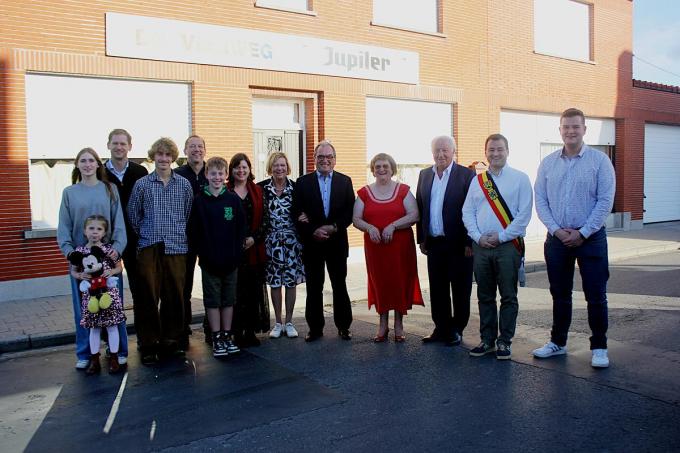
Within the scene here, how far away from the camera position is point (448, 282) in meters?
6.85

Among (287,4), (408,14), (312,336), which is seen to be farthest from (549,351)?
(408,14)

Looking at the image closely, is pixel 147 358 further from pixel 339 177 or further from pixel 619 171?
pixel 619 171

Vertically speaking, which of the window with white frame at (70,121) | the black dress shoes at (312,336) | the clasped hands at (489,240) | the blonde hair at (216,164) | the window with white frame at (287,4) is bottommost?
the black dress shoes at (312,336)

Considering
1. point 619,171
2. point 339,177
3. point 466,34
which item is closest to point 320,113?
point 466,34

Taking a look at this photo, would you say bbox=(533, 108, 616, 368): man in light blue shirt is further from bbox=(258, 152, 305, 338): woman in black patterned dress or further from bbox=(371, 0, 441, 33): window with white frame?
bbox=(371, 0, 441, 33): window with white frame

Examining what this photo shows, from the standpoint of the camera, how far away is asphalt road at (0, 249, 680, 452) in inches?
171

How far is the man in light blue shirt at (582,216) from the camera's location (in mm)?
5770

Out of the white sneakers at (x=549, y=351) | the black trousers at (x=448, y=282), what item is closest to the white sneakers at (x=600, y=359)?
the white sneakers at (x=549, y=351)

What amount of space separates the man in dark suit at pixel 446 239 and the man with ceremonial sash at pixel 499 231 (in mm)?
320

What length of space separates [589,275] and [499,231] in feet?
2.77

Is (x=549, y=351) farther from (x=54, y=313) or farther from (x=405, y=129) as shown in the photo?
(x=405, y=129)

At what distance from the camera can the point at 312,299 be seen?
7184mm

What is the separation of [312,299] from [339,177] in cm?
131

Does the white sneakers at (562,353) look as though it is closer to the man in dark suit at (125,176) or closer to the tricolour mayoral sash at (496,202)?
the tricolour mayoral sash at (496,202)
